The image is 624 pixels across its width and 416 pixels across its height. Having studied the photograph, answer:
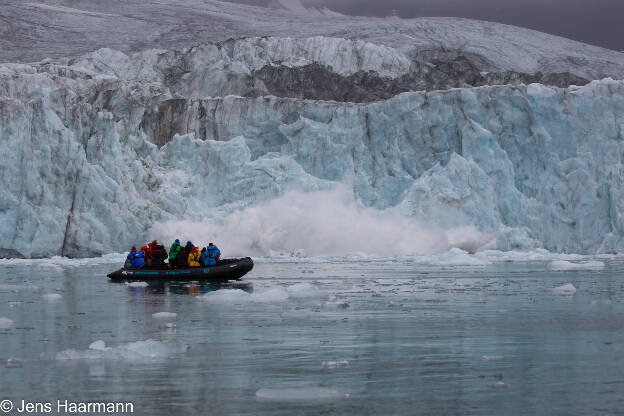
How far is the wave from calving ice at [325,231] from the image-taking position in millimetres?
33062

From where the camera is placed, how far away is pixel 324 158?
35.5 m

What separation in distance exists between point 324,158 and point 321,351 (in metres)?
26.5

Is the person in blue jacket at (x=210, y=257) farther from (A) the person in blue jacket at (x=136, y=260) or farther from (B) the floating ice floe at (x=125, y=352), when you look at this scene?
(B) the floating ice floe at (x=125, y=352)

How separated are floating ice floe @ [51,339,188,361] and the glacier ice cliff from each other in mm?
20701

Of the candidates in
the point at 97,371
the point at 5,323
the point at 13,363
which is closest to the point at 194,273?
the point at 5,323

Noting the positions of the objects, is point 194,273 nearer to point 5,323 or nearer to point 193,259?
point 193,259

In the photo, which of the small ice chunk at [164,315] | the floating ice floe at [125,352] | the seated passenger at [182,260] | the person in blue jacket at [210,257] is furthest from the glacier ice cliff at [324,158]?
the floating ice floe at [125,352]

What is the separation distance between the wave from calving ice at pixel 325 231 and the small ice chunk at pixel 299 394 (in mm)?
25721

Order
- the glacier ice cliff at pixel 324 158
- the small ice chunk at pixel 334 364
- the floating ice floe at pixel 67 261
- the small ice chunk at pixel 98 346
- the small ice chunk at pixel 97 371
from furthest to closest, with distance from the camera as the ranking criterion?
the glacier ice cliff at pixel 324 158, the floating ice floe at pixel 67 261, the small ice chunk at pixel 98 346, the small ice chunk at pixel 334 364, the small ice chunk at pixel 97 371

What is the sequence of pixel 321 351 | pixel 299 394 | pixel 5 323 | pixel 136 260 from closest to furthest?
pixel 299 394 → pixel 321 351 → pixel 5 323 → pixel 136 260

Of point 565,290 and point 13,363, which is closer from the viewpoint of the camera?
point 13,363

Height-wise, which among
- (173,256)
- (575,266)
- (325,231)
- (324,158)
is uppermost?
(324,158)

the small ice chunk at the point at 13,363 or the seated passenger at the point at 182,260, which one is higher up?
the seated passenger at the point at 182,260

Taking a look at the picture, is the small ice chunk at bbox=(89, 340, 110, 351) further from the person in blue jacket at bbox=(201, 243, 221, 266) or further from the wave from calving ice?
the wave from calving ice
